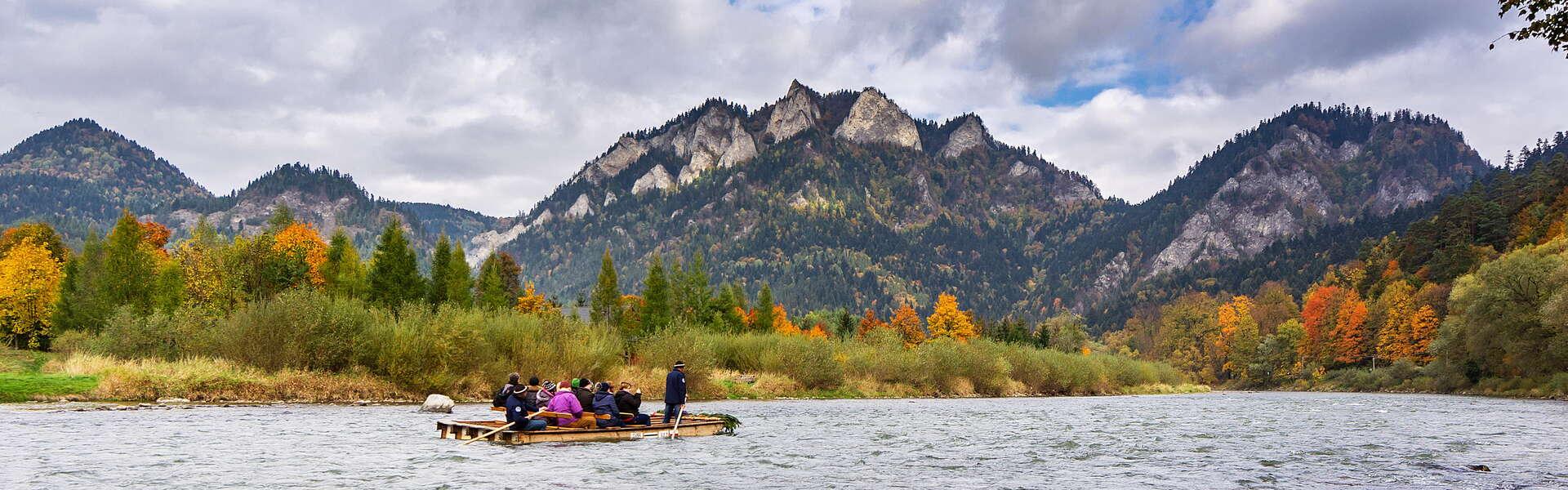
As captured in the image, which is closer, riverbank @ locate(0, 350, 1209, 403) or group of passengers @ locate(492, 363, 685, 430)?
group of passengers @ locate(492, 363, 685, 430)

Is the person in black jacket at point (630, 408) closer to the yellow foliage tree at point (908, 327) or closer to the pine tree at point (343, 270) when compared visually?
the pine tree at point (343, 270)

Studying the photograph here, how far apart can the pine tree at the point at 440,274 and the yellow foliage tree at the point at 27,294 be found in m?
30.9

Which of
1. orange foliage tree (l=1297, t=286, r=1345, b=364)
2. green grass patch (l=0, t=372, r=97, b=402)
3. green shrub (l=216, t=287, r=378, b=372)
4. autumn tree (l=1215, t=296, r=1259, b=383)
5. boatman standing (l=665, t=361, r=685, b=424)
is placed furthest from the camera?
autumn tree (l=1215, t=296, r=1259, b=383)

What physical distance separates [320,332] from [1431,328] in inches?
4867

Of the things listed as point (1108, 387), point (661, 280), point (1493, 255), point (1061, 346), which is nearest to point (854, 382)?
point (661, 280)

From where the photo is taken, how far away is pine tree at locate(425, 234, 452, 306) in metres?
98.1

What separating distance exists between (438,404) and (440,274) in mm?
60733

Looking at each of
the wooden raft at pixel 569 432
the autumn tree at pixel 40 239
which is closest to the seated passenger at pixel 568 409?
the wooden raft at pixel 569 432

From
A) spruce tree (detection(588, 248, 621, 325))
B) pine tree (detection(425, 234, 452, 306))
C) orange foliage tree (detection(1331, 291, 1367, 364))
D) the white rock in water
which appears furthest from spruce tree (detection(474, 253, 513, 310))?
orange foliage tree (detection(1331, 291, 1367, 364))

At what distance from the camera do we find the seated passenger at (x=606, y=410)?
3403 centimetres

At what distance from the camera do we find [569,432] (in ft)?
105

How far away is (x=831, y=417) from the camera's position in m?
52.2

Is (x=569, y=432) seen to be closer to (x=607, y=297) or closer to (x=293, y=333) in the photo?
(x=293, y=333)

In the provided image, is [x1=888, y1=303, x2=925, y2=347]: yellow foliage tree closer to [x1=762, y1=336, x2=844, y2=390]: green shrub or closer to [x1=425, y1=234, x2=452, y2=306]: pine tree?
[x1=762, y1=336, x2=844, y2=390]: green shrub
